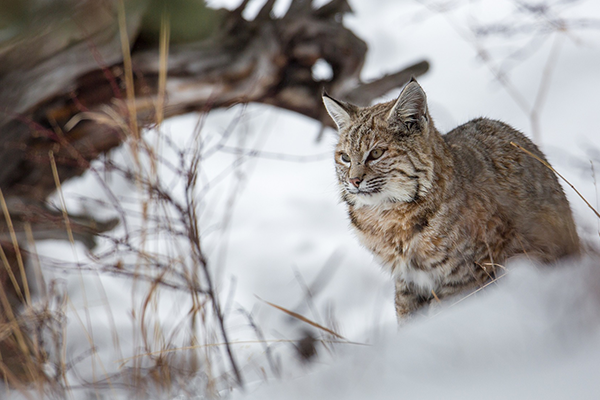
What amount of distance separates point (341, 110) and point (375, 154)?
30cm

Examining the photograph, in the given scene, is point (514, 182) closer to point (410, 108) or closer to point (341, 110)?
point (410, 108)

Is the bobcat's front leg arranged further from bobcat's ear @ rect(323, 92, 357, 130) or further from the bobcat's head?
bobcat's ear @ rect(323, 92, 357, 130)

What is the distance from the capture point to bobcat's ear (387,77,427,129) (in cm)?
209

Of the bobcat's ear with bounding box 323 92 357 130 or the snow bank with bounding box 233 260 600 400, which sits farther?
the bobcat's ear with bounding box 323 92 357 130

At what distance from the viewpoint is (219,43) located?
3.98m

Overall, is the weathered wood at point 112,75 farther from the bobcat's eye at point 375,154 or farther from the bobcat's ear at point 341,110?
the bobcat's eye at point 375,154

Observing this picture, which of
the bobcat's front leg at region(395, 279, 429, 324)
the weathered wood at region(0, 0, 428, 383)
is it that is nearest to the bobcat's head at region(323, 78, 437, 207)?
the bobcat's front leg at region(395, 279, 429, 324)

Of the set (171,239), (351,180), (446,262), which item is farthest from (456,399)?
(171,239)

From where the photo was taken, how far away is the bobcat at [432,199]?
203cm

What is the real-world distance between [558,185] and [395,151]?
0.84 m

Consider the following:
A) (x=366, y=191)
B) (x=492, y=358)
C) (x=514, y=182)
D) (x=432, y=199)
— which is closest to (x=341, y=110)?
(x=366, y=191)

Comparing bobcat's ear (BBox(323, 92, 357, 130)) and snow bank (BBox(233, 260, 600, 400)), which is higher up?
bobcat's ear (BBox(323, 92, 357, 130))

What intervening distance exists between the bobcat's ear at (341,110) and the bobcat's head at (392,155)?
0.36 ft

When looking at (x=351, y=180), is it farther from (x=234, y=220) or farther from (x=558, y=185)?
(x=234, y=220)
